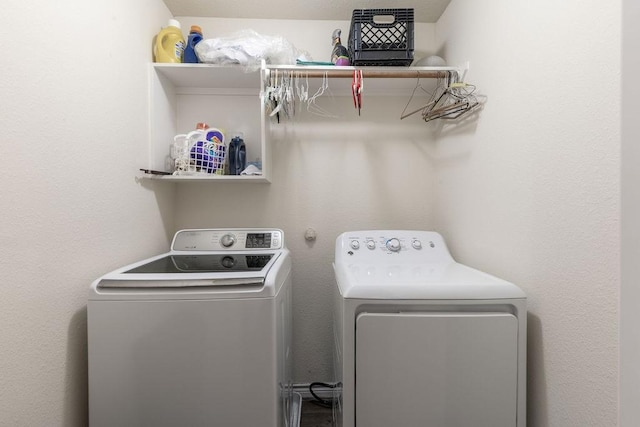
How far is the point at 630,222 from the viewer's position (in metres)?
0.60

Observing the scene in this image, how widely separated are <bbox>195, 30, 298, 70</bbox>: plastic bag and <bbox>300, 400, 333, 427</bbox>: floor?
2013 mm

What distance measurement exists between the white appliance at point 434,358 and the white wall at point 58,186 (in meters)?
0.97

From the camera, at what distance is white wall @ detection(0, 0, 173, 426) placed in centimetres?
80

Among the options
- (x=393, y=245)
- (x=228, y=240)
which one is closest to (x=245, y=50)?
(x=228, y=240)

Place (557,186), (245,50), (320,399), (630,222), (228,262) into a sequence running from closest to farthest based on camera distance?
(630,222)
(557,186)
(228,262)
(245,50)
(320,399)

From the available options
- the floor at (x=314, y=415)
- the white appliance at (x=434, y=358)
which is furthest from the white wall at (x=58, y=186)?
the floor at (x=314, y=415)

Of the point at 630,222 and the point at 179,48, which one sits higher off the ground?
the point at 179,48

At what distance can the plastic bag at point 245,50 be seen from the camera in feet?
4.94

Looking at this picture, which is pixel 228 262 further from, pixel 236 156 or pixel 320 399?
pixel 320 399

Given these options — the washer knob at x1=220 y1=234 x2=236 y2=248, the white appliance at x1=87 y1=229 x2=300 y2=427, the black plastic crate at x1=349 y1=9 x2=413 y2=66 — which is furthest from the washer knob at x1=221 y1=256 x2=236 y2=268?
the black plastic crate at x1=349 y1=9 x2=413 y2=66

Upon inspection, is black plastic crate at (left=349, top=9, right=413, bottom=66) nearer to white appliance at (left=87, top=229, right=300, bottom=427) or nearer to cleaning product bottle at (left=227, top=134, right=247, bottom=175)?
cleaning product bottle at (left=227, top=134, right=247, bottom=175)

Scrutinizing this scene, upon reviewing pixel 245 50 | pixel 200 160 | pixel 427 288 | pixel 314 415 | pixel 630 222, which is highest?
pixel 245 50

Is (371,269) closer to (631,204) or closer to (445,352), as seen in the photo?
(445,352)

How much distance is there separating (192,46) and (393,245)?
5.25 feet
